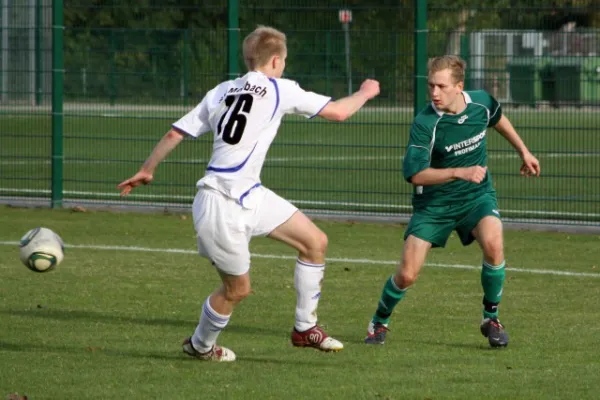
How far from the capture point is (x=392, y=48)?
15.9 m

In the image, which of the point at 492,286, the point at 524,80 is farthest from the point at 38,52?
the point at 492,286

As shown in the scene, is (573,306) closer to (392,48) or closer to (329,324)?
(329,324)

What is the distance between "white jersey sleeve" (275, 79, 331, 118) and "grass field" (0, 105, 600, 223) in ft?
25.7

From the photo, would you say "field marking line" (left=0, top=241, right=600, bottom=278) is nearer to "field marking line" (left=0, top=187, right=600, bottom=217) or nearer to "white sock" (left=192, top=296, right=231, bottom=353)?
"field marking line" (left=0, top=187, right=600, bottom=217)

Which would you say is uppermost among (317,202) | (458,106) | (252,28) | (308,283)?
(252,28)

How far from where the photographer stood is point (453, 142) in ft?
28.7

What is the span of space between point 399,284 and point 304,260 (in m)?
0.84

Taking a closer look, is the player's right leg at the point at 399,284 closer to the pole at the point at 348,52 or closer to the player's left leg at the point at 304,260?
the player's left leg at the point at 304,260

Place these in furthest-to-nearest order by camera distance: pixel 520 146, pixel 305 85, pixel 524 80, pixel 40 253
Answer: pixel 305 85 → pixel 524 80 → pixel 520 146 → pixel 40 253

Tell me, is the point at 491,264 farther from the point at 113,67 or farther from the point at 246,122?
the point at 113,67

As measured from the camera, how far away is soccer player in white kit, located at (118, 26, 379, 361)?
783cm

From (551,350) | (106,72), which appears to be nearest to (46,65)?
(106,72)

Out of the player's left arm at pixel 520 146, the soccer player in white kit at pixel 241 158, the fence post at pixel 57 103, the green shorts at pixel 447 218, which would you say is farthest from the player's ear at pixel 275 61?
the fence post at pixel 57 103

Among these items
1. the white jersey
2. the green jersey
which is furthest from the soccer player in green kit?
the white jersey
